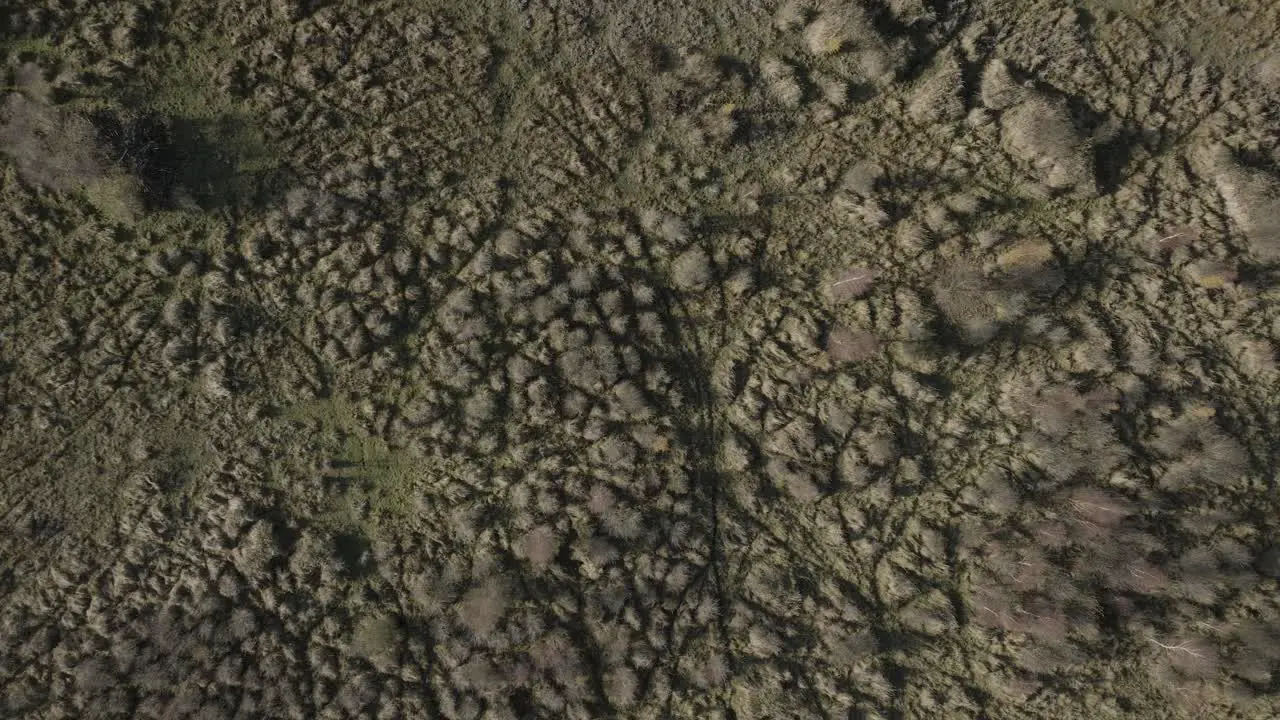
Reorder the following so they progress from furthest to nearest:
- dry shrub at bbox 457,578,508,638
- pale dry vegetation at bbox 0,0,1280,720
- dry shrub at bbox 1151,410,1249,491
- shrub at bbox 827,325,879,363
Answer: shrub at bbox 827,325,879,363
dry shrub at bbox 457,578,508,638
pale dry vegetation at bbox 0,0,1280,720
dry shrub at bbox 1151,410,1249,491

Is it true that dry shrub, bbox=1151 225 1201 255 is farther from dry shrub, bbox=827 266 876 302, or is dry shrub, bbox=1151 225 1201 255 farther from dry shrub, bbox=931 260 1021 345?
dry shrub, bbox=827 266 876 302

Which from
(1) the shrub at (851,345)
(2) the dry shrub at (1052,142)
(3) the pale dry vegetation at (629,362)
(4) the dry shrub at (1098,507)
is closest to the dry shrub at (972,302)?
(3) the pale dry vegetation at (629,362)

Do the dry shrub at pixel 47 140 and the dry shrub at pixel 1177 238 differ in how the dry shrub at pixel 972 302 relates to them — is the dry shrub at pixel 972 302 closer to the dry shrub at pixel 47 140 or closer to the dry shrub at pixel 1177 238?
the dry shrub at pixel 1177 238

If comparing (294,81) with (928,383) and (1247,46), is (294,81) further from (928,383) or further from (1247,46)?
(1247,46)

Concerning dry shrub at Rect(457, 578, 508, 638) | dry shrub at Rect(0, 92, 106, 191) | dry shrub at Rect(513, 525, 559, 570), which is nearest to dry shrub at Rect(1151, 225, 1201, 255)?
dry shrub at Rect(513, 525, 559, 570)

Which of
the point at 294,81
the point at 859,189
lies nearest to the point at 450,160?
the point at 294,81

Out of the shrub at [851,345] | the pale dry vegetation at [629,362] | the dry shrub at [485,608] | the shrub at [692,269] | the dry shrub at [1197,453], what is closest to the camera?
the dry shrub at [1197,453]

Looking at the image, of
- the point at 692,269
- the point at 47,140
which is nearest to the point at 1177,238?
the point at 692,269

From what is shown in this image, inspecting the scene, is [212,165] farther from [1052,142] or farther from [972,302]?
[1052,142]

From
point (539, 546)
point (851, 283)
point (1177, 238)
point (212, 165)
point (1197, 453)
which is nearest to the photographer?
point (1197, 453)

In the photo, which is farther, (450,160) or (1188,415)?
(450,160)

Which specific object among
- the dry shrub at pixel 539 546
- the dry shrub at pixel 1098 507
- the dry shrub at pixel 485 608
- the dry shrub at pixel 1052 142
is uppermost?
the dry shrub at pixel 1052 142
